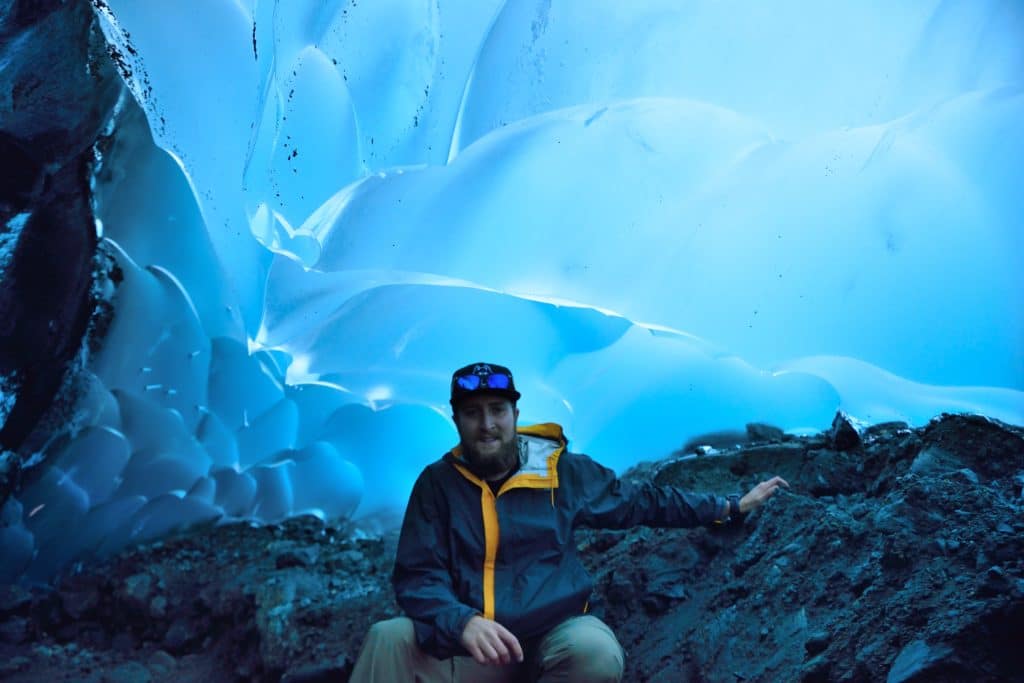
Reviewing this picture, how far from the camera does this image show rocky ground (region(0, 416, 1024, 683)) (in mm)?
1769

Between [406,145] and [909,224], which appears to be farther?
[406,145]

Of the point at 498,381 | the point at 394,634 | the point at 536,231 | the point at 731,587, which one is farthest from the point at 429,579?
the point at 536,231

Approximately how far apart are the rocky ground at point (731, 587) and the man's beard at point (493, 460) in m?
0.72

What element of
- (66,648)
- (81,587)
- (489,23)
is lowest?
(66,648)

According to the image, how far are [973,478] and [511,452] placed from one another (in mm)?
1180

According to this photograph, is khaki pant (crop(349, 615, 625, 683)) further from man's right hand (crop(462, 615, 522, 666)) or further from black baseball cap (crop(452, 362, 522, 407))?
black baseball cap (crop(452, 362, 522, 407))

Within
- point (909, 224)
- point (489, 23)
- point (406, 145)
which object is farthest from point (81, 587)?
point (909, 224)

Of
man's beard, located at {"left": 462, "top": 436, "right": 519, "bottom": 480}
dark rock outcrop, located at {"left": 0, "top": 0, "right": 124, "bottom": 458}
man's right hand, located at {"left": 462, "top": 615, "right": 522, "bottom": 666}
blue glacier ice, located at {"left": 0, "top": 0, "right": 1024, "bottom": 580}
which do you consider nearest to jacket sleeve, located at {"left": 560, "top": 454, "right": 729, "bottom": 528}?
man's beard, located at {"left": 462, "top": 436, "right": 519, "bottom": 480}

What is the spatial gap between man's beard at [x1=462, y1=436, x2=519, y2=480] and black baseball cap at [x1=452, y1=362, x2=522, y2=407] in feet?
0.37

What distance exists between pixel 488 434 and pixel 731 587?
2.84ft

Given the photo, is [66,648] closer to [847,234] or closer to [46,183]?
[46,183]

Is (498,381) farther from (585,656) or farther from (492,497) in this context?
(585,656)

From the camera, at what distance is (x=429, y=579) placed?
1798mm

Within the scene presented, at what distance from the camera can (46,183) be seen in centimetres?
296
